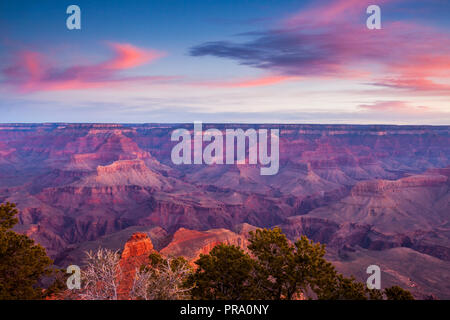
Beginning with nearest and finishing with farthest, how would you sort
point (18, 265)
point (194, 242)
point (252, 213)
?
point (18, 265), point (194, 242), point (252, 213)

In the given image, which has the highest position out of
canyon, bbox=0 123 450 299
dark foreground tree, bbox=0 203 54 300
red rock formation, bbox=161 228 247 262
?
dark foreground tree, bbox=0 203 54 300

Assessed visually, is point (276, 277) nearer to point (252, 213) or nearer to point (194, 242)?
point (194, 242)

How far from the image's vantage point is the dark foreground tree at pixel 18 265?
1564 centimetres

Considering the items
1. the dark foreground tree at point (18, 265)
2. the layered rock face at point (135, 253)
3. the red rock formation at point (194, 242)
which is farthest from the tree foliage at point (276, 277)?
the red rock formation at point (194, 242)

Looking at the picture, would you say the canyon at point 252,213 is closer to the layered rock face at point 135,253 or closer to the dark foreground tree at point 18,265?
the layered rock face at point 135,253

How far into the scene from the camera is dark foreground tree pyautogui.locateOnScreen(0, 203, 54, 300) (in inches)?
616

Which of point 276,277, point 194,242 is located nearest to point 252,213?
point 194,242

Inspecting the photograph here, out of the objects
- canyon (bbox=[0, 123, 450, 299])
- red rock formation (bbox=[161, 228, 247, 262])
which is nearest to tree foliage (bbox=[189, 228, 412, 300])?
red rock formation (bbox=[161, 228, 247, 262])

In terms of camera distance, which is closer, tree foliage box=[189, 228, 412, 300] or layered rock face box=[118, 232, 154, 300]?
tree foliage box=[189, 228, 412, 300]

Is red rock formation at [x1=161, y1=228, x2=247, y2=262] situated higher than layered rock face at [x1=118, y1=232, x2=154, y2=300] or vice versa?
layered rock face at [x1=118, y1=232, x2=154, y2=300]

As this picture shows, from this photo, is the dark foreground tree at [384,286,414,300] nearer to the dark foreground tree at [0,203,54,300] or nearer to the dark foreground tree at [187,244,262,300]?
the dark foreground tree at [187,244,262,300]

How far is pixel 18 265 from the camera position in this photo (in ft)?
54.1

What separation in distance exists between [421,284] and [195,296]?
49913 millimetres
